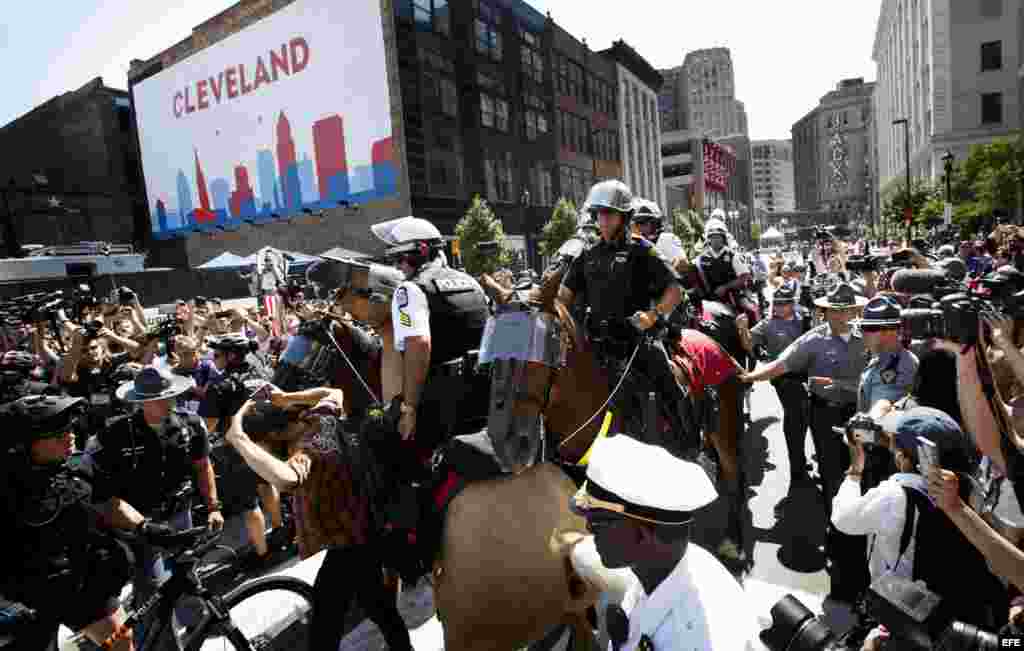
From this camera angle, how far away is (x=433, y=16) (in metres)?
33.1

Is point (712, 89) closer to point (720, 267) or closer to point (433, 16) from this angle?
point (433, 16)

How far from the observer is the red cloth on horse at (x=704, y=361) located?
5.39m

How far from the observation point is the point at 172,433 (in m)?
4.56

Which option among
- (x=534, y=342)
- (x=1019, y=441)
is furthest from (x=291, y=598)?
(x=1019, y=441)

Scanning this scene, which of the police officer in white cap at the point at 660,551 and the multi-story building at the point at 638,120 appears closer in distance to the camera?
the police officer in white cap at the point at 660,551

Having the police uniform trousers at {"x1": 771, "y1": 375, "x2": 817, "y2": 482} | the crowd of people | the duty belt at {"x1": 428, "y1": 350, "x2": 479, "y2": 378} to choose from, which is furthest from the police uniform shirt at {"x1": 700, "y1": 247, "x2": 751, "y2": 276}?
the duty belt at {"x1": 428, "y1": 350, "x2": 479, "y2": 378}

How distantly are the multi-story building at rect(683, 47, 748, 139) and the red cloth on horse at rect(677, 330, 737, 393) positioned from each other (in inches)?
8068

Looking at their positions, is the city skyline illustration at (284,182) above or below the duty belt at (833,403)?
above

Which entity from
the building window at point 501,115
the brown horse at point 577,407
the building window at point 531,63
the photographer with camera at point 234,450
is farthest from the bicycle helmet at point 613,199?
the building window at point 531,63

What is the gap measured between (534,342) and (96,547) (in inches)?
109

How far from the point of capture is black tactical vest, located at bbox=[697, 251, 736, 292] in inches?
339

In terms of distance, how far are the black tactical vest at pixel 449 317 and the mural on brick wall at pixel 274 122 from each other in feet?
92.8

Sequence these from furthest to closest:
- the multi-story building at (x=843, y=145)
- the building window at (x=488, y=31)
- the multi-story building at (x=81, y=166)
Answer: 1. the multi-story building at (x=843, y=145)
2. the multi-story building at (x=81, y=166)
3. the building window at (x=488, y=31)

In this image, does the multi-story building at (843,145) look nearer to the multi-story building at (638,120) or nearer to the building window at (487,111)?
the multi-story building at (638,120)
